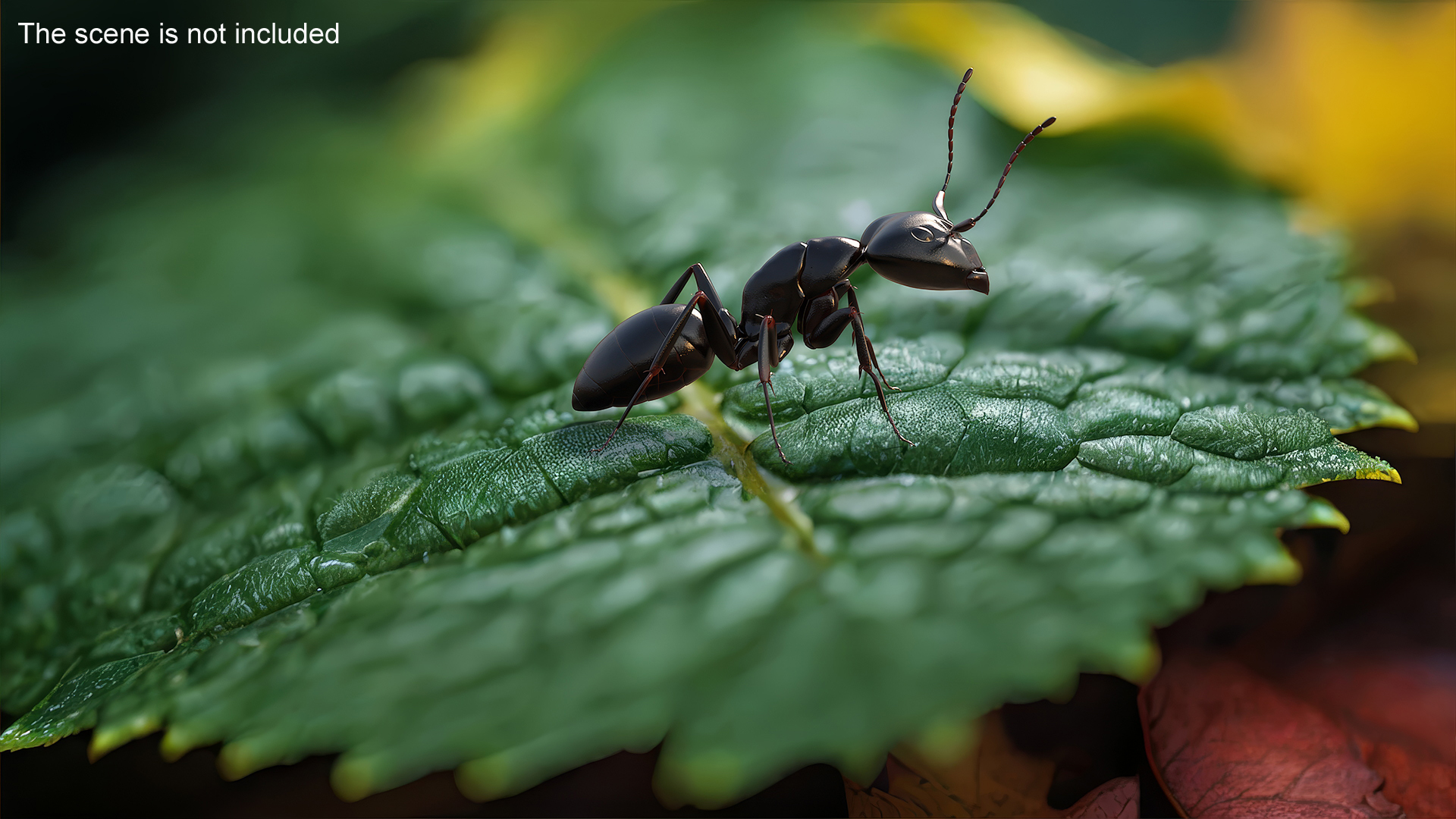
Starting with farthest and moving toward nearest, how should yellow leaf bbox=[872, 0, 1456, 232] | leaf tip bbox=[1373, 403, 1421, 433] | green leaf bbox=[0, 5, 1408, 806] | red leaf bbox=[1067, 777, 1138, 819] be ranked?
yellow leaf bbox=[872, 0, 1456, 232], leaf tip bbox=[1373, 403, 1421, 433], red leaf bbox=[1067, 777, 1138, 819], green leaf bbox=[0, 5, 1408, 806]

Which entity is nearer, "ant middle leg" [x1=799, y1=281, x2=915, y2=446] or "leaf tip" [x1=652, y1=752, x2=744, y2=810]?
"leaf tip" [x1=652, y1=752, x2=744, y2=810]

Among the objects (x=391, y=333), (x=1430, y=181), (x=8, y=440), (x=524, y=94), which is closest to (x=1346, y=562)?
(x=1430, y=181)

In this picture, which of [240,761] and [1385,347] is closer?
[240,761]

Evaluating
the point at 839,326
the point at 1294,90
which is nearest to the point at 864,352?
the point at 839,326

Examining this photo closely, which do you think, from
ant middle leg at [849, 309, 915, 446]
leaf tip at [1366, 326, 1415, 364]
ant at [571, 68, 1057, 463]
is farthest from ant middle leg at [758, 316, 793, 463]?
leaf tip at [1366, 326, 1415, 364]

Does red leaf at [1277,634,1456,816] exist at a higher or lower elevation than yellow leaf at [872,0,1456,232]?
lower

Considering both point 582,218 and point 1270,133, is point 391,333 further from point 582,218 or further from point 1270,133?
point 1270,133

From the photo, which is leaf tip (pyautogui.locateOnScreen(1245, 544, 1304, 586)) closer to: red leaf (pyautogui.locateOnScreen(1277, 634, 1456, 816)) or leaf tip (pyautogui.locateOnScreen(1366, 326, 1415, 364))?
red leaf (pyautogui.locateOnScreen(1277, 634, 1456, 816))

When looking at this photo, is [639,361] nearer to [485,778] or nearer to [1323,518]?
[485,778]
